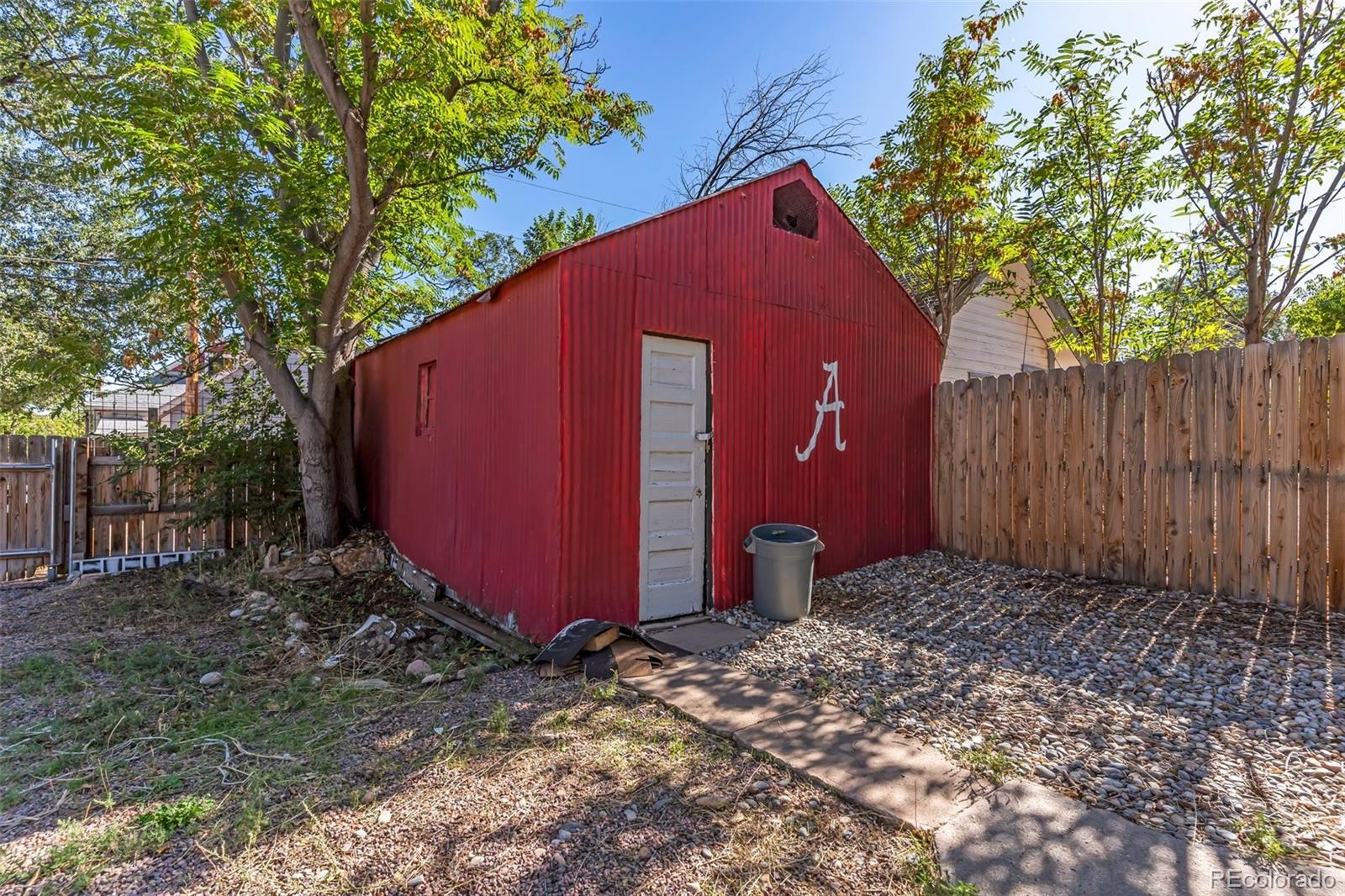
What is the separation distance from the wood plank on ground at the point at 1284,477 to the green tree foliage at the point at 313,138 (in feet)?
21.4

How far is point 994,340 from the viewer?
12.3 m

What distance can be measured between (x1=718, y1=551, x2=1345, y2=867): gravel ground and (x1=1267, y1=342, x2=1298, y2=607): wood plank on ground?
0.27 meters

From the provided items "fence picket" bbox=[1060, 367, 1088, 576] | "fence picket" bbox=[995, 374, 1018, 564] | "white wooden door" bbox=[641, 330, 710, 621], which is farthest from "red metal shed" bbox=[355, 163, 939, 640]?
"fence picket" bbox=[1060, 367, 1088, 576]

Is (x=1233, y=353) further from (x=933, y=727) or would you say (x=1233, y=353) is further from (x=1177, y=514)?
(x=933, y=727)

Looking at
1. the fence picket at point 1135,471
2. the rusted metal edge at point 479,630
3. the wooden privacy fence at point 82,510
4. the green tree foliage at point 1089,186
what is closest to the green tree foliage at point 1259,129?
the green tree foliage at point 1089,186

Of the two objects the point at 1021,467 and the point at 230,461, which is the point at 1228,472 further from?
the point at 230,461

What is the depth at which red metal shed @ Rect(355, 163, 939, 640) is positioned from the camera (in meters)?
4.43

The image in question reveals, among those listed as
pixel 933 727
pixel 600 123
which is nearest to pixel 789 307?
pixel 600 123

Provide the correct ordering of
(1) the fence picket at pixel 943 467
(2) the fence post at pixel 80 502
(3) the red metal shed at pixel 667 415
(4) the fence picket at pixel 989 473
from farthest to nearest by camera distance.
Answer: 1. (2) the fence post at pixel 80 502
2. (1) the fence picket at pixel 943 467
3. (4) the fence picket at pixel 989 473
4. (3) the red metal shed at pixel 667 415

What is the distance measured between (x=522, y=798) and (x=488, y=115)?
20.3 feet

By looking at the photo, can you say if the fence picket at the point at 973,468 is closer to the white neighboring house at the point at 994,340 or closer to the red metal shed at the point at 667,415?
the red metal shed at the point at 667,415

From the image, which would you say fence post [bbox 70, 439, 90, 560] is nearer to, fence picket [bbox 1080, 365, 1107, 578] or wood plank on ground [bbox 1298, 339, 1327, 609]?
fence picket [bbox 1080, 365, 1107, 578]

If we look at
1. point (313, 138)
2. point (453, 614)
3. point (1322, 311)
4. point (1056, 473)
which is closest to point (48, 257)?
point (313, 138)

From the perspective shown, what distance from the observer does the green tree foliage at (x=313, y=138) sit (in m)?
5.20
